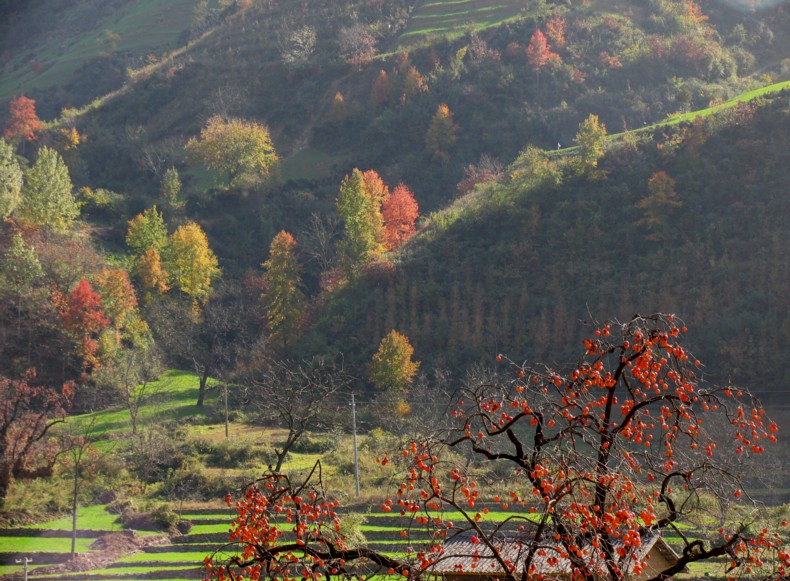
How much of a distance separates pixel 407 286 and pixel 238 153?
104ft

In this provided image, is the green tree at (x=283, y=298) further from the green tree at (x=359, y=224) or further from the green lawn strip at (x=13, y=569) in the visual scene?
the green lawn strip at (x=13, y=569)

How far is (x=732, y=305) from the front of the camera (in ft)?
175

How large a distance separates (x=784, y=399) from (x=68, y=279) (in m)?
44.8

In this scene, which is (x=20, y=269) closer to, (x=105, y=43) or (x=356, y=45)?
(x=356, y=45)

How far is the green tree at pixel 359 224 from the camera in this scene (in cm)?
6750

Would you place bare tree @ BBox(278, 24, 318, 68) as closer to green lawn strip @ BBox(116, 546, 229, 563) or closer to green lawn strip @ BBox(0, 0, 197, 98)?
green lawn strip @ BBox(0, 0, 197, 98)

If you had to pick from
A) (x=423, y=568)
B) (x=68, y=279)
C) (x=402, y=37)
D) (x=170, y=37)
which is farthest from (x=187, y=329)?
(x=170, y=37)

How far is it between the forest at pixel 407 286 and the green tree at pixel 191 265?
0.78ft

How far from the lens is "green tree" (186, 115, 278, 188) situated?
285 ft

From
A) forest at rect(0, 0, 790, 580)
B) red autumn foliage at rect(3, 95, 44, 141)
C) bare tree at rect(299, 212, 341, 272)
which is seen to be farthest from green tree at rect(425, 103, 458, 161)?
red autumn foliage at rect(3, 95, 44, 141)

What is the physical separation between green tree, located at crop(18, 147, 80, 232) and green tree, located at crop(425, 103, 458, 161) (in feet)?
107

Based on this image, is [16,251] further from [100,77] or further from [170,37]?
[170,37]

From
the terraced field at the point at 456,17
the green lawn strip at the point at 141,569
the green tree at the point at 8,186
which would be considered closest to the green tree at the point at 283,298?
the green tree at the point at 8,186

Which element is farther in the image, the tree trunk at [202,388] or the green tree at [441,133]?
the green tree at [441,133]
